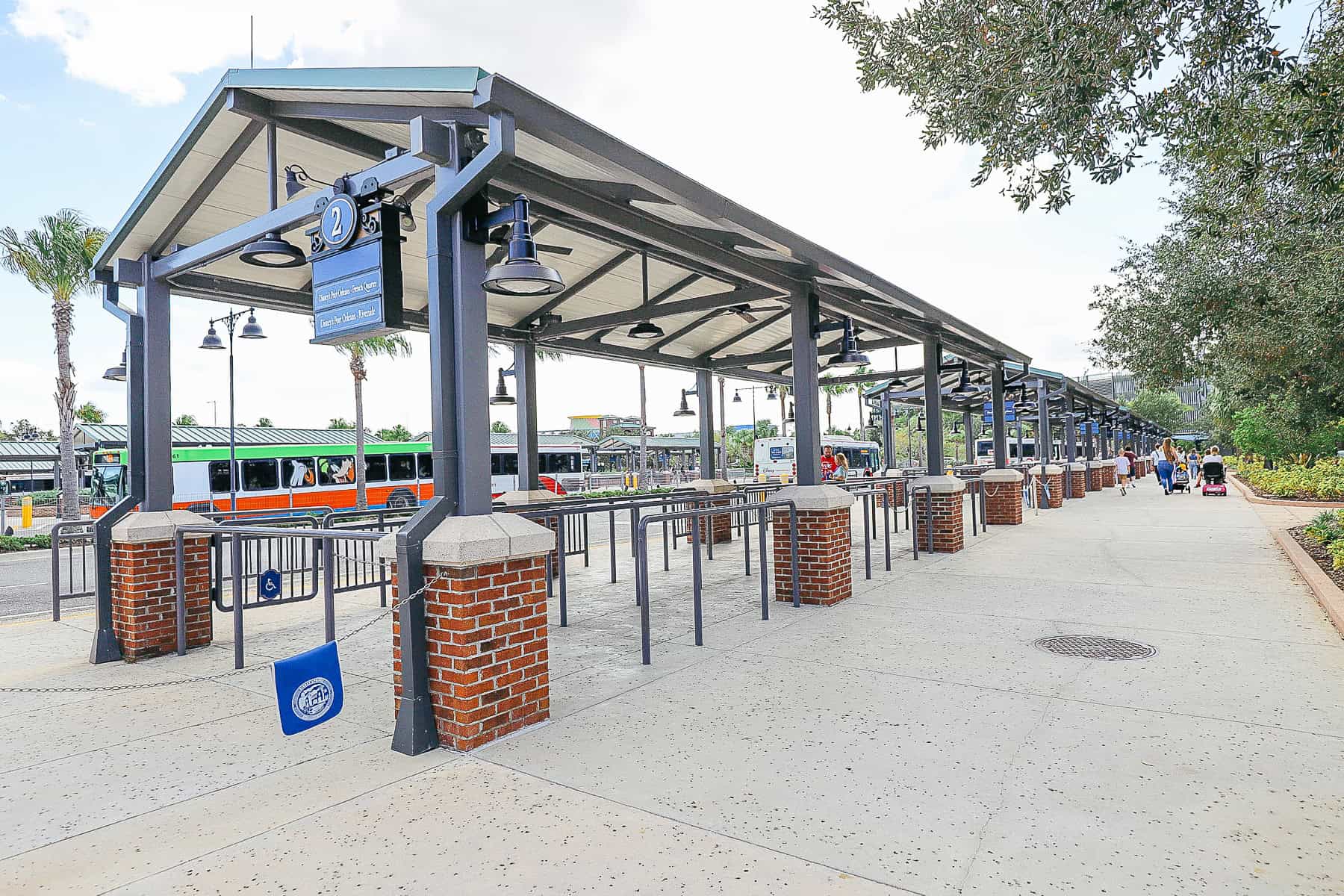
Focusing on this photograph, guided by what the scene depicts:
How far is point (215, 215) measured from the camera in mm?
6336

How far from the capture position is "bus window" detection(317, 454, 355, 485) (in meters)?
23.2

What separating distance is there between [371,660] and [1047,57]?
22.4ft

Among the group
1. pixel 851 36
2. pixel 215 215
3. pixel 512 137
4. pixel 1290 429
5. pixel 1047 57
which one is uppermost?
pixel 851 36

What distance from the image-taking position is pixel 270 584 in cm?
735

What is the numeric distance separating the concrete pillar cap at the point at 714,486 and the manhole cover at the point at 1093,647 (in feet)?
23.6

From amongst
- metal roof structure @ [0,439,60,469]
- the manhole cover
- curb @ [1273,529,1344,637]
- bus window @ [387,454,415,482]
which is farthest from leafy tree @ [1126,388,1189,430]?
metal roof structure @ [0,439,60,469]

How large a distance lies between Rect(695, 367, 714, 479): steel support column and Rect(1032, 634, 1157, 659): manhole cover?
7957mm

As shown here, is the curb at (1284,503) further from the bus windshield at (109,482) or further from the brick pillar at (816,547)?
the bus windshield at (109,482)

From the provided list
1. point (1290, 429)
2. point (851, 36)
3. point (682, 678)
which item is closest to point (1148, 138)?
point (851, 36)

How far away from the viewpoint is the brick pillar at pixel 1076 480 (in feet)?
75.6

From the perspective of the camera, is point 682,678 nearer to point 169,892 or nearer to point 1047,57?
point 169,892

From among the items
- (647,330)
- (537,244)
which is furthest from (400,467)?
(537,244)

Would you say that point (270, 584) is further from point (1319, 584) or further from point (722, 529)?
point (1319, 584)

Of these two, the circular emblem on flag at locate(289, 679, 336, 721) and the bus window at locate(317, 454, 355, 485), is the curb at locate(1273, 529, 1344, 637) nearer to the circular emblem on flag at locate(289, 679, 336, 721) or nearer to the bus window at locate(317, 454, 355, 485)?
the circular emblem on flag at locate(289, 679, 336, 721)
